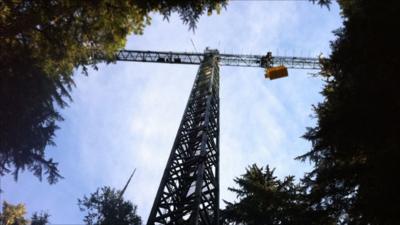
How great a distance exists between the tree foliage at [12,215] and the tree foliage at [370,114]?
99.5 feet

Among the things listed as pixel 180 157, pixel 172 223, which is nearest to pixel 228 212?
pixel 180 157

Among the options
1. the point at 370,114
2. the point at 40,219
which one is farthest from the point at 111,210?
the point at 370,114

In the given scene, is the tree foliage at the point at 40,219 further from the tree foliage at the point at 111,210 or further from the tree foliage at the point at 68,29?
the tree foliage at the point at 68,29

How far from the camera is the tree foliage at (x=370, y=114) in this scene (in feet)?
21.2

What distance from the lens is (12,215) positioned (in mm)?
30047

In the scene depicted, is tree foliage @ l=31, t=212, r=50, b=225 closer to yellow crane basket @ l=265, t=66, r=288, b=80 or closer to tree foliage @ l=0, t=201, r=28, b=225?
tree foliage @ l=0, t=201, r=28, b=225

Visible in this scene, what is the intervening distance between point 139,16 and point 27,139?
8.35 meters

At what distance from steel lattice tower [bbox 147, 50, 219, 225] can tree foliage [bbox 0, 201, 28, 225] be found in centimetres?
2397

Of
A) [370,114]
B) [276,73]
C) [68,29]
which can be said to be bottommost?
[370,114]

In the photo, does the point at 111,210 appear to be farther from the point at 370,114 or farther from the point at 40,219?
the point at 370,114

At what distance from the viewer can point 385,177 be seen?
21.2ft

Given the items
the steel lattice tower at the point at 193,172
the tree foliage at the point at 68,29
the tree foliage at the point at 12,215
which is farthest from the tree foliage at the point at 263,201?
the tree foliage at the point at 12,215

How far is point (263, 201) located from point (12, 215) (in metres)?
26.6

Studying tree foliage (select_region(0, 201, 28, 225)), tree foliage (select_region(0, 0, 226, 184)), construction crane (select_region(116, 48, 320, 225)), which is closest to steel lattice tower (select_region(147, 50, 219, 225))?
construction crane (select_region(116, 48, 320, 225))
